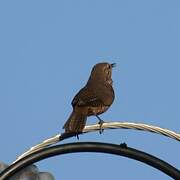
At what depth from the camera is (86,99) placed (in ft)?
29.0

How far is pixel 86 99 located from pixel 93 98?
0.65ft

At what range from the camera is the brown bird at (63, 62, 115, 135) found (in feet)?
25.9

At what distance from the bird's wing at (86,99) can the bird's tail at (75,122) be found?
0.36 metres

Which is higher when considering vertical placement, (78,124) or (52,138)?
(78,124)

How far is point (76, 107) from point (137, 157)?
3.79 metres

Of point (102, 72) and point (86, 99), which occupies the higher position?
point (102, 72)

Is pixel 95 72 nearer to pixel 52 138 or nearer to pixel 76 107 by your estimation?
pixel 76 107

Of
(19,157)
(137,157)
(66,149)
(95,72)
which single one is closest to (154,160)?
(137,157)

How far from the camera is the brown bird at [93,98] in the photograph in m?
7.88

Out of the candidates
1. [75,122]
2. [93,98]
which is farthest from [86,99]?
[75,122]

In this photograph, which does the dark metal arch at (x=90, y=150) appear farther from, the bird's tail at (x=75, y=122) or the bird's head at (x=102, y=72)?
the bird's head at (x=102, y=72)

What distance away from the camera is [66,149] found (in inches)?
192

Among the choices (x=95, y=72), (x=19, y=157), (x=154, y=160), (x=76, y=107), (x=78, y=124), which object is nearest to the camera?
(x=154, y=160)

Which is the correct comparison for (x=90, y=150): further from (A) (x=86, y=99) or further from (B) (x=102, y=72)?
(B) (x=102, y=72)
